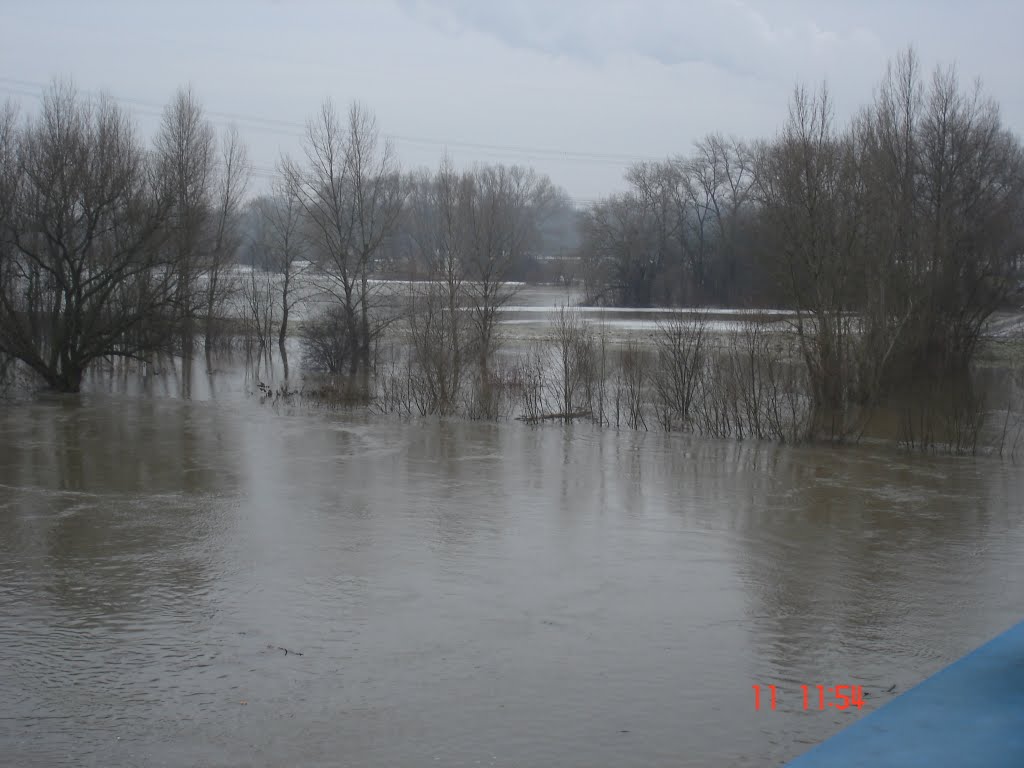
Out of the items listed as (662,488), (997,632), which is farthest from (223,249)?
(997,632)

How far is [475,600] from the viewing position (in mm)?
7664

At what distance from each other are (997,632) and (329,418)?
524 inches

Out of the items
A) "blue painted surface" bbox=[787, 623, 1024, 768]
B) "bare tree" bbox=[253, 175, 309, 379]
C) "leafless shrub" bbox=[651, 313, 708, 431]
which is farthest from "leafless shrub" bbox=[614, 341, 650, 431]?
"bare tree" bbox=[253, 175, 309, 379]

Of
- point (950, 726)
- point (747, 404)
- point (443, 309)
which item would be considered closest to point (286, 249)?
point (443, 309)

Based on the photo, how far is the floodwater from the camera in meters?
5.41

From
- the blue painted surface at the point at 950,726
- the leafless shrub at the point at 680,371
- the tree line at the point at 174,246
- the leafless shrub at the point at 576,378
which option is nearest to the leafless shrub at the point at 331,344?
the tree line at the point at 174,246

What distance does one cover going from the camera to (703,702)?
5.75 m

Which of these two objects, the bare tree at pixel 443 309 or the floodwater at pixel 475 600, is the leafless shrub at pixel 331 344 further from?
the floodwater at pixel 475 600

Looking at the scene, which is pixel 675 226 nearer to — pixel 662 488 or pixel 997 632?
pixel 662 488

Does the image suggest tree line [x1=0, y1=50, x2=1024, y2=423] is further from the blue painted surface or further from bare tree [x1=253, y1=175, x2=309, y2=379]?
the blue painted surface
